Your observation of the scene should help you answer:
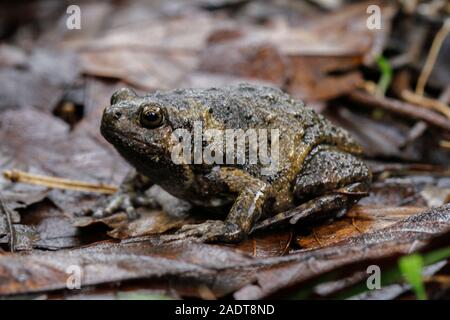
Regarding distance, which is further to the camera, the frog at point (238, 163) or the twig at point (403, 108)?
the twig at point (403, 108)

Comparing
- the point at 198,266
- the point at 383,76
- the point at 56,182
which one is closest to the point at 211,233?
the point at 198,266

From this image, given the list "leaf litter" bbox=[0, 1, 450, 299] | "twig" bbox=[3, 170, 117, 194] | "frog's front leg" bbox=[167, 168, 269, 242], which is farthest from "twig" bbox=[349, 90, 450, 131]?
"twig" bbox=[3, 170, 117, 194]

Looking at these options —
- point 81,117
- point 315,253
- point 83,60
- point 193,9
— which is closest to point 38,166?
point 81,117

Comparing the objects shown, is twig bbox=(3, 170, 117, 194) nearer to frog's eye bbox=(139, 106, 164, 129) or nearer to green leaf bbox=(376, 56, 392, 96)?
frog's eye bbox=(139, 106, 164, 129)

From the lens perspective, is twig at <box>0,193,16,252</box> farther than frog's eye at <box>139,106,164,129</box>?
No

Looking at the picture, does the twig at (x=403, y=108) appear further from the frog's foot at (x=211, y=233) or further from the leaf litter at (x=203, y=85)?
the frog's foot at (x=211, y=233)

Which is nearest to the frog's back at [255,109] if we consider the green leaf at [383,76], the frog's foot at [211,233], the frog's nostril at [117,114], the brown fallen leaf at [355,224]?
the frog's nostril at [117,114]

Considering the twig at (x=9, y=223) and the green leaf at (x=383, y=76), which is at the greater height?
the green leaf at (x=383, y=76)

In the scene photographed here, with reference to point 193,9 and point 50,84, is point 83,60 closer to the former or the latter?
point 50,84
